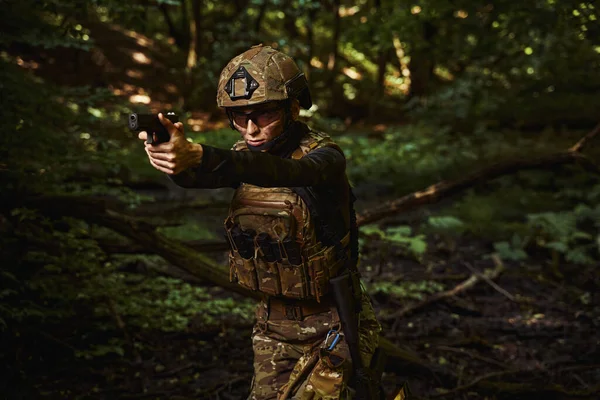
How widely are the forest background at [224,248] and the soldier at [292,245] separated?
6.13 ft

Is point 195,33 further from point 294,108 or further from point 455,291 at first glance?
→ point 294,108

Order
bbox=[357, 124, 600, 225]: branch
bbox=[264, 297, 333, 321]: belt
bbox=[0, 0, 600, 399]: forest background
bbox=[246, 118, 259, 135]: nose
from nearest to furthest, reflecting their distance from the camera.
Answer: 1. bbox=[246, 118, 259, 135]: nose
2. bbox=[264, 297, 333, 321]: belt
3. bbox=[0, 0, 600, 399]: forest background
4. bbox=[357, 124, 600, 225]: branch

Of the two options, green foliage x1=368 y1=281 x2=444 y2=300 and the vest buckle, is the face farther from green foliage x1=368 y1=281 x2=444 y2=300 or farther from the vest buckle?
green foliage x1=368 y1=281 x2=444 y2=300

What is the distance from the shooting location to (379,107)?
701 inches

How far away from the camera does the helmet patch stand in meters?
2.54

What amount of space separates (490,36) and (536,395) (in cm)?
525

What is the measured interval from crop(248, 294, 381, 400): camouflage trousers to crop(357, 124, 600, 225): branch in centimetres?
255

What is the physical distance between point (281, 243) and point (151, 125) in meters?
0.95

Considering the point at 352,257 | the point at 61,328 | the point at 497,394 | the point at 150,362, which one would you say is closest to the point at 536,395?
the point at 497,394

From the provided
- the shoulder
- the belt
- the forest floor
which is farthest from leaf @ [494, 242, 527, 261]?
the shoulder

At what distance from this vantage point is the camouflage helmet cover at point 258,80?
2.55 m

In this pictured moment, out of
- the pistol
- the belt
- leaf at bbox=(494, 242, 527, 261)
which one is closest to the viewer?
the pistol

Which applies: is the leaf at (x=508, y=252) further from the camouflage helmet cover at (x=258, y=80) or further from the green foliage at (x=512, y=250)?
the camouflage helmet cover at (x=258, y=80)

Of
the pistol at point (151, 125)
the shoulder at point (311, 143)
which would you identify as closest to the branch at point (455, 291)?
the shoulder at point (311, 143)
